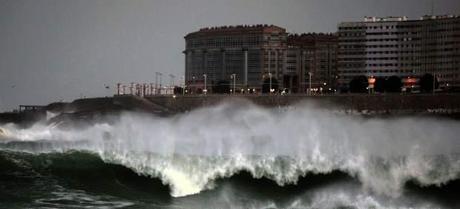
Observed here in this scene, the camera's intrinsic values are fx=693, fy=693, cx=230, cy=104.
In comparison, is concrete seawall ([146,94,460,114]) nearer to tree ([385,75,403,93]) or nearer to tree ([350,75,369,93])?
tree ([385,75,403,93])

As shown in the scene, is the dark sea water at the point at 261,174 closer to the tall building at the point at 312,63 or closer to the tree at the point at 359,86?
the tree at the point at 359,86

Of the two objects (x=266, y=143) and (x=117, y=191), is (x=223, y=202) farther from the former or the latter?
(x=266, y=143)

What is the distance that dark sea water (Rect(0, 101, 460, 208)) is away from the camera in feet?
65.4

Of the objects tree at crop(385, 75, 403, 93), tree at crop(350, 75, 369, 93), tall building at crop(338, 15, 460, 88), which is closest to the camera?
tree at crop(385, 75, 403, 93)

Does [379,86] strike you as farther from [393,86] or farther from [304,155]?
[304,155]

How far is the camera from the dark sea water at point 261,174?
19.9m

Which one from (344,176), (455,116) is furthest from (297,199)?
(455,116)

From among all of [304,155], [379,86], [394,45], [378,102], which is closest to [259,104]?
[378,102]

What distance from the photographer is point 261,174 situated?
2216 cm

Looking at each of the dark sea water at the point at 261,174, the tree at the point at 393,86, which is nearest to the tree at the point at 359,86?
the tree at the point at 393,86

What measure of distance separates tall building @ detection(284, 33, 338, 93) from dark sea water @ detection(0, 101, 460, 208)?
530ft

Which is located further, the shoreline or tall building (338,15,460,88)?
tall building (338,15,460,88)

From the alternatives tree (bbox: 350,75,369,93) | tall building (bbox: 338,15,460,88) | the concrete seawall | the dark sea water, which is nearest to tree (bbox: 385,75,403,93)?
tree (bbox: 350,75,369,93)

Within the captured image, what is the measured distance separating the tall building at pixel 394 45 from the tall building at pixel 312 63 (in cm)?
780
